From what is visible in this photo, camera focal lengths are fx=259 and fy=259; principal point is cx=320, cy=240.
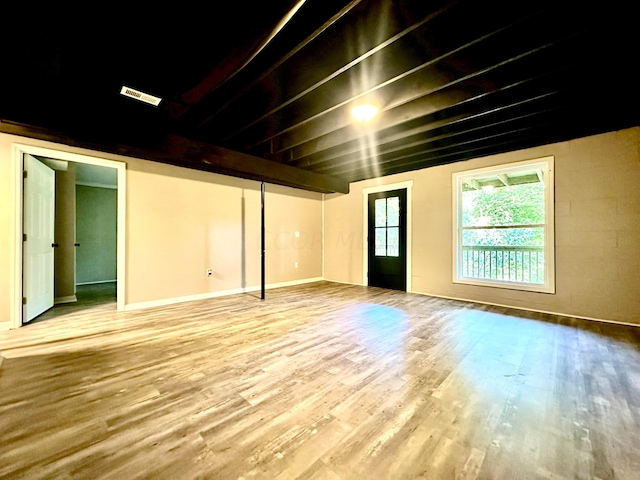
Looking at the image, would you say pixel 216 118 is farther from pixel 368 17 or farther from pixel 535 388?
pixel 535 388

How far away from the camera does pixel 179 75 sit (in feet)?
7.70

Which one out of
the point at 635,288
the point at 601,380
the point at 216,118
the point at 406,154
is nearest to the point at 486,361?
the point at 601,380

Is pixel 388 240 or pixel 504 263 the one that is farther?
pixel 388 240

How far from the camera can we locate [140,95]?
8.73 feet

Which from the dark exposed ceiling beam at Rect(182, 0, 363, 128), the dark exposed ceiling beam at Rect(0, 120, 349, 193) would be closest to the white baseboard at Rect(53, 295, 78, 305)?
the dark exposed ceiling beam at Rect(0, 120, 349, 193)

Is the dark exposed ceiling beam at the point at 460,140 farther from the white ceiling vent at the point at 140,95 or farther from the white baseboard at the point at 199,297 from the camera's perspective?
the white ceiling vent at the point at 140,95

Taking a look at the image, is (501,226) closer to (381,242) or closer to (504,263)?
(504,263)

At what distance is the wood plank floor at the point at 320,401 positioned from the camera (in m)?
1.19

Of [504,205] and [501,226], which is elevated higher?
[504,205]

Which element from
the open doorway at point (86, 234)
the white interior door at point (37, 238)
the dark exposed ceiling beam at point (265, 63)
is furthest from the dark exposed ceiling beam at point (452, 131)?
the white interior door at point (37, 238)

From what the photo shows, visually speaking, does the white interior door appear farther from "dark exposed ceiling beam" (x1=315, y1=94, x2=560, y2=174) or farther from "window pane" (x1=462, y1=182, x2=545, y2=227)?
"window pane" (x1=462, y1=182, x2=545, y2=227)

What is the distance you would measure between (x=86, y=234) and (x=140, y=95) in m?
5.75

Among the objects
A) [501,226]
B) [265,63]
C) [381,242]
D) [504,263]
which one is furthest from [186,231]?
[504,263]

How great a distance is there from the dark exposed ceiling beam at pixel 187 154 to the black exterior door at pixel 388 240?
1695 millimetres
